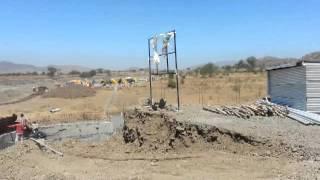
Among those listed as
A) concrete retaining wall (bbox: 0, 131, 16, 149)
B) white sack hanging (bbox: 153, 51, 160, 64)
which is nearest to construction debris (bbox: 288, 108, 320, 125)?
white sack hanging (bbox: 153, 51, 160, 64)

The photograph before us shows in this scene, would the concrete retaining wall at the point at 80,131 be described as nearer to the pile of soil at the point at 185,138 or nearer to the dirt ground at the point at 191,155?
the pile of soil at the point at 185,138

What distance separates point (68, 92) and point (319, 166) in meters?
39.5

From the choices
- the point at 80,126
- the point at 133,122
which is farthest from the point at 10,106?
the point at 133,122

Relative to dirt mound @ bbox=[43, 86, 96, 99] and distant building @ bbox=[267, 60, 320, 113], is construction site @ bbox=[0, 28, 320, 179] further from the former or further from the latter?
dirt mound @ bbox=[43, 86, 96, 99]

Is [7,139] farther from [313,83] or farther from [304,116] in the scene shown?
[313,83]

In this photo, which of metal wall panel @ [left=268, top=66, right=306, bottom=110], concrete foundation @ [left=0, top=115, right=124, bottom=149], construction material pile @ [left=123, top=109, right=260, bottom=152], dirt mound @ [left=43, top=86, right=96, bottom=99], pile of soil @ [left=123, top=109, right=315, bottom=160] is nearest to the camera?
pile of soil @ [left=123, top=109, right=315, bottom=160]

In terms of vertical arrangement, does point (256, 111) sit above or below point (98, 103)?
above

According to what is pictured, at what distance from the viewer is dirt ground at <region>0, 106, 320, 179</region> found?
13.1 m

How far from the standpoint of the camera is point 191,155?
15.4 meters

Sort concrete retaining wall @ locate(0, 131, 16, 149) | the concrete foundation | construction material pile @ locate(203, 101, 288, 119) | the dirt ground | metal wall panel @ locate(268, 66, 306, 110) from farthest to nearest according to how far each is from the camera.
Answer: the concrete foundation, concrete retaining wall @ locate(0, 131, 16, 149), metal wall panel @ locate(268, 66, 306, 110), construction material pile @ locate(203, 101, 288, 119), the dirt ground

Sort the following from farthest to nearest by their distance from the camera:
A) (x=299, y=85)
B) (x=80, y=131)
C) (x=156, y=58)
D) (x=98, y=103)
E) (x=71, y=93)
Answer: (x=71, y=93) < (x=98, y=103) < (x=80, y=131) < (x=156, y=58) < (x=299, y=85)

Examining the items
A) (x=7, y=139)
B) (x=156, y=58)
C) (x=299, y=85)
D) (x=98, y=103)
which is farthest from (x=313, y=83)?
(x=98, y=103)

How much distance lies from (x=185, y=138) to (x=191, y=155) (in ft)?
4.45

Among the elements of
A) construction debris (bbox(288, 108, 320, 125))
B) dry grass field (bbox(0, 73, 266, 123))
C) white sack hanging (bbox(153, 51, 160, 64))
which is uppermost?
white sack hanging (bbox(153, 51, 160, 64))
